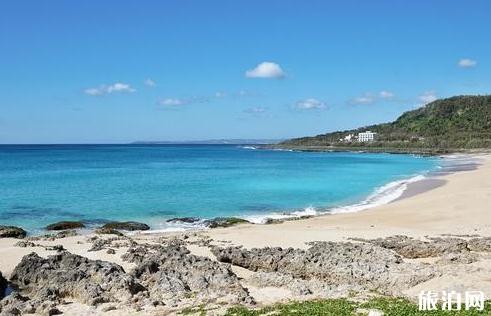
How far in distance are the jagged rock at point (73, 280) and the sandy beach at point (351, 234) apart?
2.65 ft

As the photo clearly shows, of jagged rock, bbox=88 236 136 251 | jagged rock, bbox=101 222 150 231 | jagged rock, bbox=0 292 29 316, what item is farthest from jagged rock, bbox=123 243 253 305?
jagged rock, bbox=101 222 150 231

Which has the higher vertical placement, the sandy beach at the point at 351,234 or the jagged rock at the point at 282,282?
the jagged rock at the point at 282,282

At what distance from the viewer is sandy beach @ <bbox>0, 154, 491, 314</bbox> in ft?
60.5

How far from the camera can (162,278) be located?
62.4 ft

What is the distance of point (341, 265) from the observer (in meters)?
20.5

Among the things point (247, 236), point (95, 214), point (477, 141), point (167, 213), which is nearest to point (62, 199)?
point (95, 214)


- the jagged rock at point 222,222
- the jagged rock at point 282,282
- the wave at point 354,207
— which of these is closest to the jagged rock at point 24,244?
the jagged rock at point 222,222

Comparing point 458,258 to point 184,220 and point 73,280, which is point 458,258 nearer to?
point 73,280

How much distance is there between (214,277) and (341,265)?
16.8ft

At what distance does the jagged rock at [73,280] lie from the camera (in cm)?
1783

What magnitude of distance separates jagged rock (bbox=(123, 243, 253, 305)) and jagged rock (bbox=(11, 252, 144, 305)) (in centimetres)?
87

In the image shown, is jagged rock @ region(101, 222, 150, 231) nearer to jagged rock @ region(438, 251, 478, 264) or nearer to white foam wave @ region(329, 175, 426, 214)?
white foam wave @ region(329, 175, 426, 214)

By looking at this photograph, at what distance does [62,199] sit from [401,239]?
37.8 m

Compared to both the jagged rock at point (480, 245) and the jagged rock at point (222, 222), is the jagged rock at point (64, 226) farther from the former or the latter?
the jagged rock at point (480, 245)
